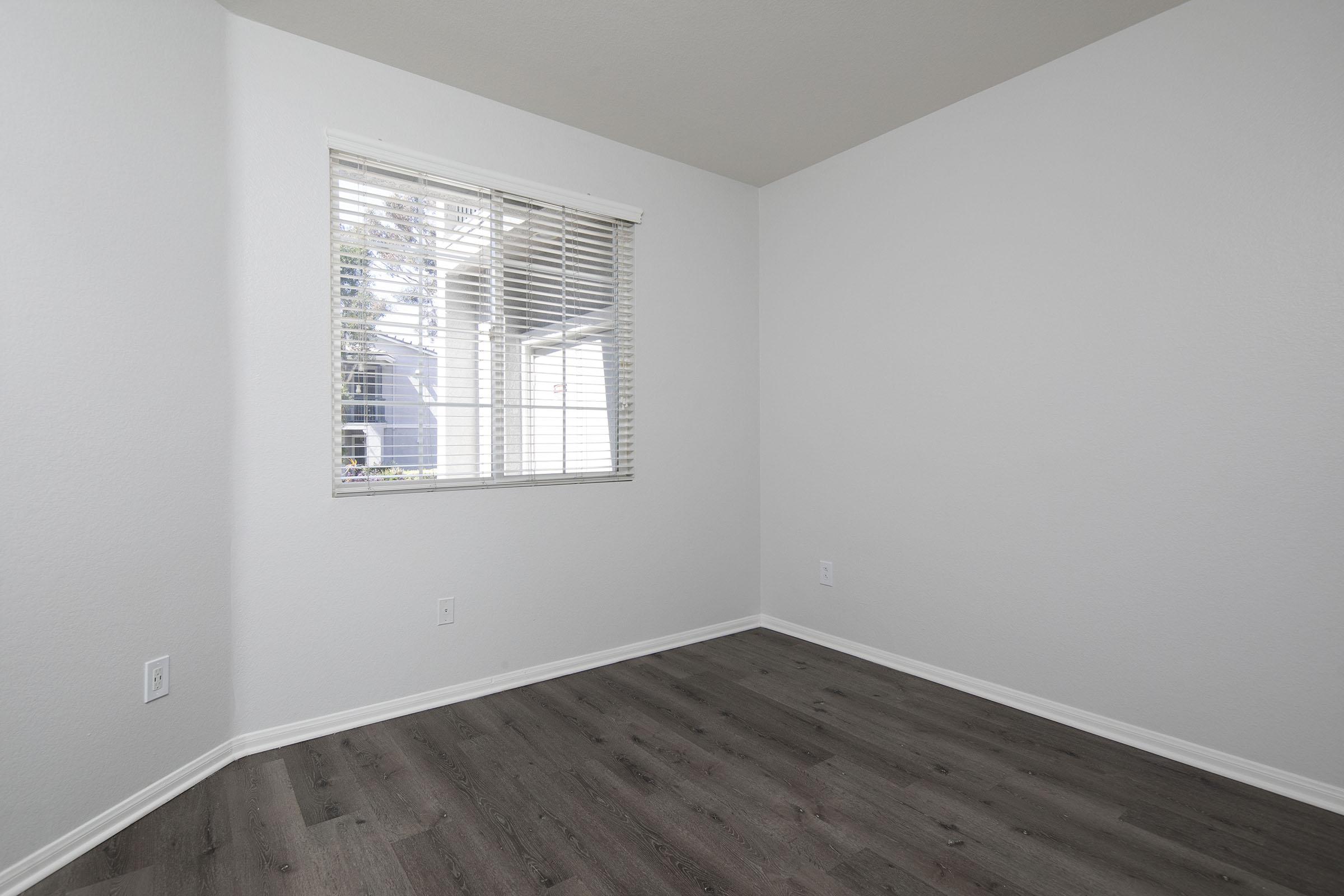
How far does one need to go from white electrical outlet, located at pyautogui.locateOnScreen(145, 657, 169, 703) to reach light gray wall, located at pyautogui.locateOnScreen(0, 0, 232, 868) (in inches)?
1.1

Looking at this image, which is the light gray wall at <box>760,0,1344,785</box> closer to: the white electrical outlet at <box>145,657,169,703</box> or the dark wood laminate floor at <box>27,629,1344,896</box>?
the dark wood laminate floor at <box>27,629,1344,896</box>

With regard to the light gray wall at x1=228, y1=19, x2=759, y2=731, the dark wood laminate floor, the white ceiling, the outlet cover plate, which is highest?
the white ceiling

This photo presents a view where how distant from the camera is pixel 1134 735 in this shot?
2.46m

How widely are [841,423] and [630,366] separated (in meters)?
1.14

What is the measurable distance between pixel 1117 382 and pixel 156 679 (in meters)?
3.41

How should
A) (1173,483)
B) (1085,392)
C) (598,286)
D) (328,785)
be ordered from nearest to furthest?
(328,785) < (1173,483) < (1085,392) < (598,286)

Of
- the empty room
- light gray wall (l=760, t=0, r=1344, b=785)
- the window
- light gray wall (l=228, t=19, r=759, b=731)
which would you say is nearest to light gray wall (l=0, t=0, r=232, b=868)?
the empty room

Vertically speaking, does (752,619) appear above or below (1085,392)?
below

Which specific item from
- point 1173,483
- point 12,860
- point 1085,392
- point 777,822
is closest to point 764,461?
point 1085,392

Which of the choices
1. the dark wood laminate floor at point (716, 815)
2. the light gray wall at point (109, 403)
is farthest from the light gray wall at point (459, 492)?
the dark wood laminate floor at point (716, 815)

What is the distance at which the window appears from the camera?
2637 mm

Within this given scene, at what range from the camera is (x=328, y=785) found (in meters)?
2.16

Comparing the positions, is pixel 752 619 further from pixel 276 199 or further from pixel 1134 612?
pixel 276 199

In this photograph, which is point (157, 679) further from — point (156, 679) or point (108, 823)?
point (108, 823)
